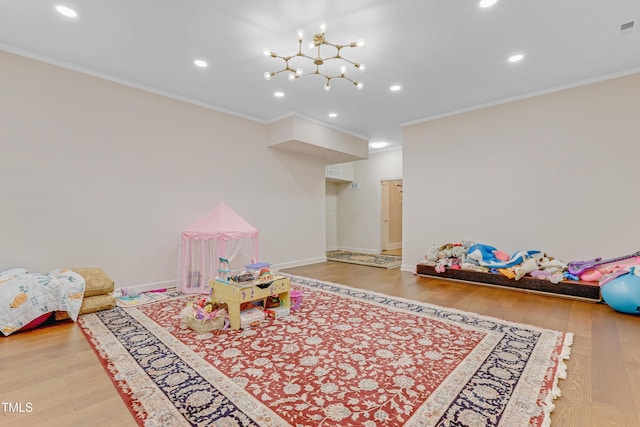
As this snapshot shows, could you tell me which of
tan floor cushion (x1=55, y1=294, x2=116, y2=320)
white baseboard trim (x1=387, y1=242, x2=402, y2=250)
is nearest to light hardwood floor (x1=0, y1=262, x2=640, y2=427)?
tan floor cushion (x1=55, y1=294, x2=116, y2=320)

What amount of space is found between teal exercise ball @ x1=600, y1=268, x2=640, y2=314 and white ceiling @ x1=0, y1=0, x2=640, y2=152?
262 cm

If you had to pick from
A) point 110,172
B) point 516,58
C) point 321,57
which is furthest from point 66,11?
point 516,58

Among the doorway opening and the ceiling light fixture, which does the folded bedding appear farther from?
the doorway opening

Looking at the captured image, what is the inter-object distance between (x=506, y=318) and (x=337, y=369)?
Answer: 83.7 inches

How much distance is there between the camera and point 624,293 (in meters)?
3.08

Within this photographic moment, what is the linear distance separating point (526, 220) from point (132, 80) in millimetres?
6257

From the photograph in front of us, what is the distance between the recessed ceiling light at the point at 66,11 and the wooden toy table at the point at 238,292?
9.39 ft

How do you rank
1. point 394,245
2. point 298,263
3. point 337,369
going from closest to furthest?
1. point 337,369
2. point 298,263
3. point 394,245

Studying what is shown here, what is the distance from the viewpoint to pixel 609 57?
→ 349 cm

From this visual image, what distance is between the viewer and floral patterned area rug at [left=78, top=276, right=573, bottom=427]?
5.17 ft

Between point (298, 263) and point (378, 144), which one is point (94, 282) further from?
point (378, 144)

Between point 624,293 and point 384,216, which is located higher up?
point 384,216

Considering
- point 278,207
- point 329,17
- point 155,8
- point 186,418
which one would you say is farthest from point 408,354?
point 278,207

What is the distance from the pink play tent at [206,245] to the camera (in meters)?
4.11
